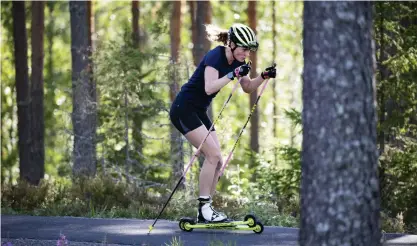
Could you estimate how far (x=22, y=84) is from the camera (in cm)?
1988

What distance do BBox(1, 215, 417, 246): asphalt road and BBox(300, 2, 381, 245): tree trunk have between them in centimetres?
272

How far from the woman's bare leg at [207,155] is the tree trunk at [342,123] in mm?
3610

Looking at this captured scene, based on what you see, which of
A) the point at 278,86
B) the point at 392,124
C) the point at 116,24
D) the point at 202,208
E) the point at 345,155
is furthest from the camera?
the point at 278,86

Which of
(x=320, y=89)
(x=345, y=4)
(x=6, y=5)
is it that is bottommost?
(x=320, y=89)

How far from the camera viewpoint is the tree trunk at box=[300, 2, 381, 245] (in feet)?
17.6

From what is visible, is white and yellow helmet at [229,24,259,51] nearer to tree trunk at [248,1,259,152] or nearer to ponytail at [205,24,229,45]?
ponytail at [205,24,229,45]

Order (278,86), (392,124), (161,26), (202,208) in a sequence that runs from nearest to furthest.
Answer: (202,208), (392,124), (161,26), (278,86)

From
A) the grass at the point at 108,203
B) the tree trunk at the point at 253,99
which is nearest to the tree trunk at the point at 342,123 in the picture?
the grass at the point at 108,203

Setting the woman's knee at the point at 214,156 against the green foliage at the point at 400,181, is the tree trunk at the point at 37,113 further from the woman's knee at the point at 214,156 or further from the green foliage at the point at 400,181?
the woman's knee at the point at 214,156

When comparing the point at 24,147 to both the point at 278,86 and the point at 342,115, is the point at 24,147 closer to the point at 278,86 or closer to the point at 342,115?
the point at 342,115

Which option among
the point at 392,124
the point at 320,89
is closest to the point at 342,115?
the point at 320,89

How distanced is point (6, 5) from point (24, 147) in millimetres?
6779

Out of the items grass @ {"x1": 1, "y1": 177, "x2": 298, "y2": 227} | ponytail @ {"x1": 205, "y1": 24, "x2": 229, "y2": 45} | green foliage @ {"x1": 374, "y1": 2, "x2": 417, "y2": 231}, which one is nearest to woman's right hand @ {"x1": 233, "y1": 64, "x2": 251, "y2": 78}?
ponytail @ {"x1": 205, "y1": 24, "x2": 229, "y2": 45}

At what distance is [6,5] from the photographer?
2494 centimetres
